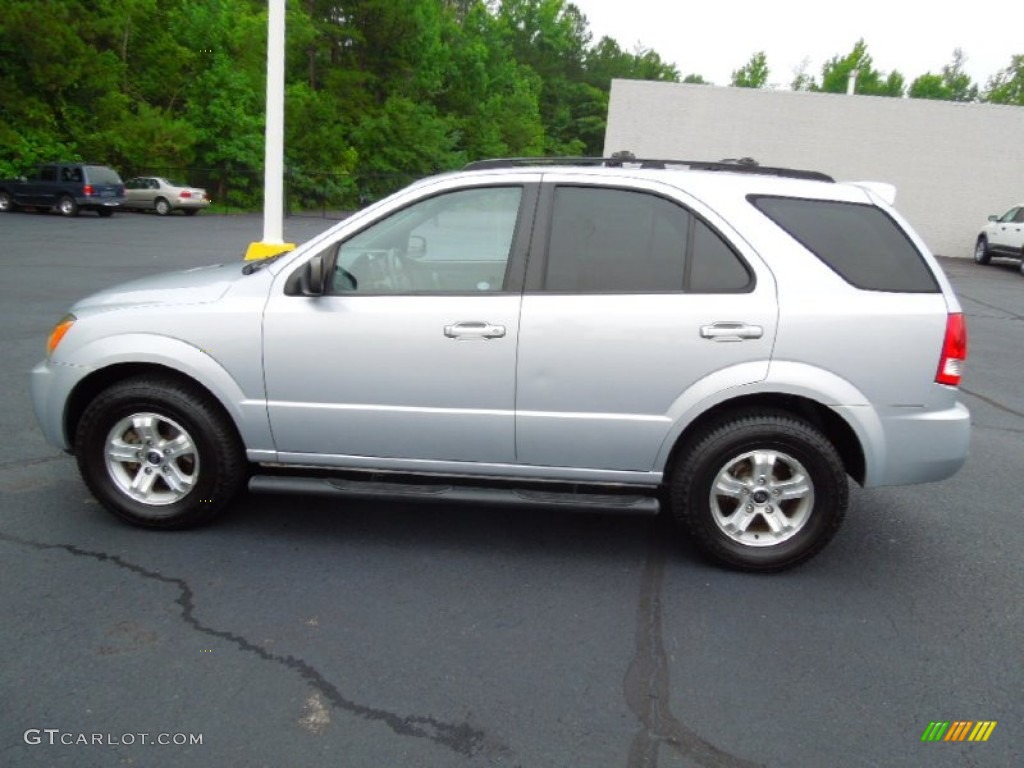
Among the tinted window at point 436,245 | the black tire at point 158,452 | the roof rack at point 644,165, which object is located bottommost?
the black tire at point 158,452

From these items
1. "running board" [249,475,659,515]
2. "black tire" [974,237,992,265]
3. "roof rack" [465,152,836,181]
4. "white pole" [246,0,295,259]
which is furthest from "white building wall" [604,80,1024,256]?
→ "running board" [249,475,659,515]

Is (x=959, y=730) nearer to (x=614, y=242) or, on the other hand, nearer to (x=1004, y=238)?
(x=614, y=242)

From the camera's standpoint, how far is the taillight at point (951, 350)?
371 cm

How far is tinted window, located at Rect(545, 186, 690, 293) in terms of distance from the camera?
3.84 m

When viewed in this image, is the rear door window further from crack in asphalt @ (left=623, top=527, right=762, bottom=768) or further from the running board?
crack in asphalt @ (left=623, top=527, right=762, bottom=768)

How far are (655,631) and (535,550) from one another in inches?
35.9

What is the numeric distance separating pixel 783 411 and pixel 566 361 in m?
1.08

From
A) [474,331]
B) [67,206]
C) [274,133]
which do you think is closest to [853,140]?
[274,133]

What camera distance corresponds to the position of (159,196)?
30766mm

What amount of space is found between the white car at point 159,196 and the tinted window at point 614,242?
3040 cm

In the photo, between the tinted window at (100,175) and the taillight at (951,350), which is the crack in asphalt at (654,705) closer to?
the taillight at (951,350)

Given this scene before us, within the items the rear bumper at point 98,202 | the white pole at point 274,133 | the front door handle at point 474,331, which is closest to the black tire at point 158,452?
the front door handle at point 474,331

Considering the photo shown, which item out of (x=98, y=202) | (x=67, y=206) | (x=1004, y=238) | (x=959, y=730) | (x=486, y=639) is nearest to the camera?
(x=959, y=730)

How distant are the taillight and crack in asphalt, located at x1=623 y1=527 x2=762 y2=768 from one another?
163 cm
